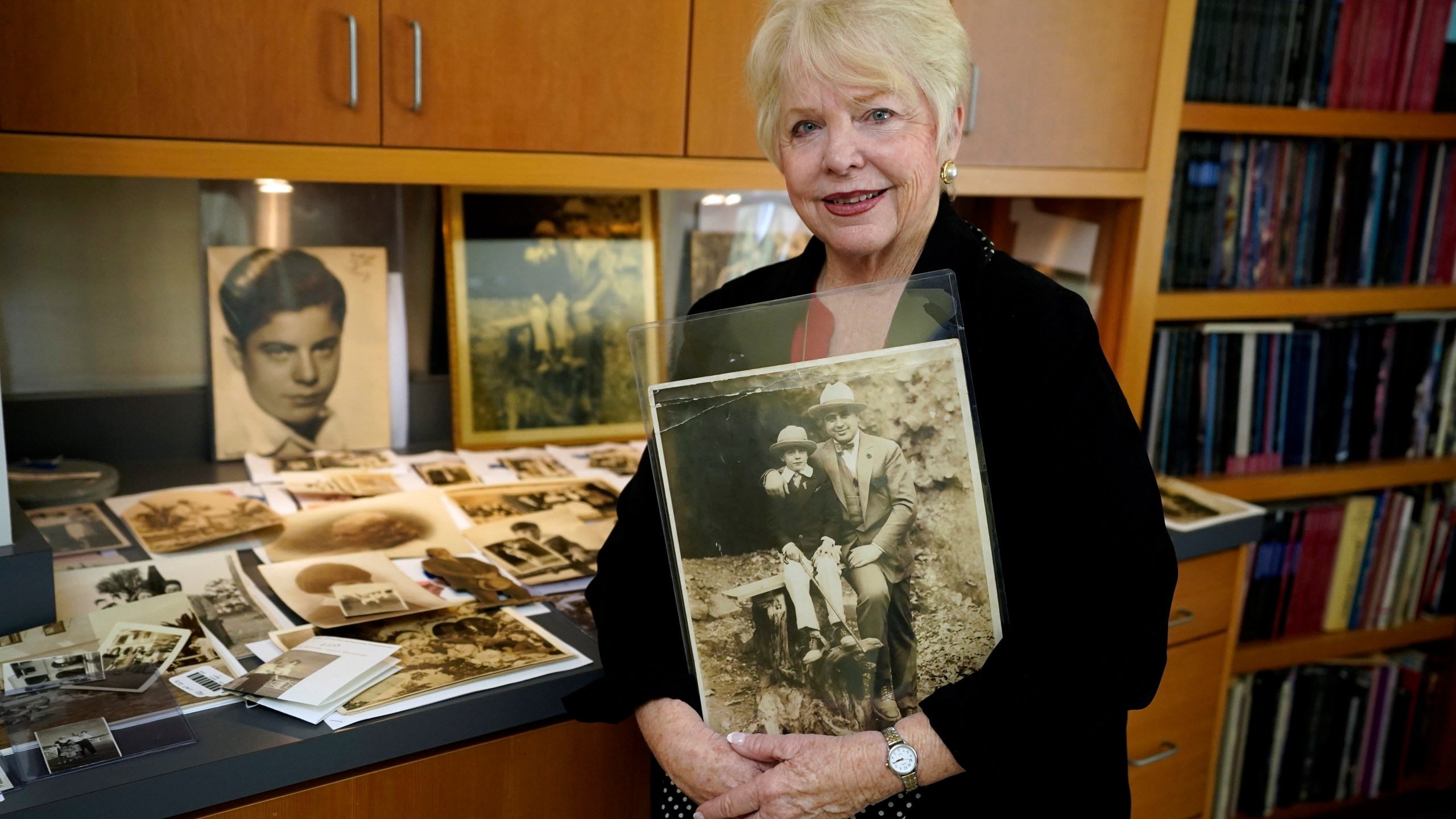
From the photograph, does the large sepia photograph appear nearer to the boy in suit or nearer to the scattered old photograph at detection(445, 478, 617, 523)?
the boy in suit

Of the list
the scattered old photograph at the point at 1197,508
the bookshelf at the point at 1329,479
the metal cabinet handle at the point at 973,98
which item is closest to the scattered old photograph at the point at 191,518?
the metal cabinet handle at the point at 973,98

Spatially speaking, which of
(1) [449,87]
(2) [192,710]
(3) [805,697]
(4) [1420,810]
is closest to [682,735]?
(3) [805,697]

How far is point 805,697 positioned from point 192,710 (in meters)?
0.66

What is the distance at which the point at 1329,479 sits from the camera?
233cm

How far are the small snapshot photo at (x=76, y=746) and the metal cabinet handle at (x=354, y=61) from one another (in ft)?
2.72

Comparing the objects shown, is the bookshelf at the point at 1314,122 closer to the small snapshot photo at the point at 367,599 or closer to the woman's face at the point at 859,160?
the woman's face at the point at 859,160

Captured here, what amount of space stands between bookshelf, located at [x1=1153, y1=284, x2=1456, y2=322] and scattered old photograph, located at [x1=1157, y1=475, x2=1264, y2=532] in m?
0.34

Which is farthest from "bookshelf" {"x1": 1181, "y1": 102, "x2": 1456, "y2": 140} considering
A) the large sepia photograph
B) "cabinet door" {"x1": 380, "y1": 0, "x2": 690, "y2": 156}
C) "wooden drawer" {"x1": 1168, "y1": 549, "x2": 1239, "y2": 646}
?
the large sepia photograph

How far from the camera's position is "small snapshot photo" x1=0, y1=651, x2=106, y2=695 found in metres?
1.15

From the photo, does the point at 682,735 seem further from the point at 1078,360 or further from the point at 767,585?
the point at 1078,360

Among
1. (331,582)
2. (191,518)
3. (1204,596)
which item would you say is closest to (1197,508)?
(1204,596)

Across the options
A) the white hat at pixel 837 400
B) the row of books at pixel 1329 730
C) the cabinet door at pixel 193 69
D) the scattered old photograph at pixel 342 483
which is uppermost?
the cabinet door at pixel 193 69

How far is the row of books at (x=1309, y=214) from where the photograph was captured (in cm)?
216

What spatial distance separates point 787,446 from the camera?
3.36ft
